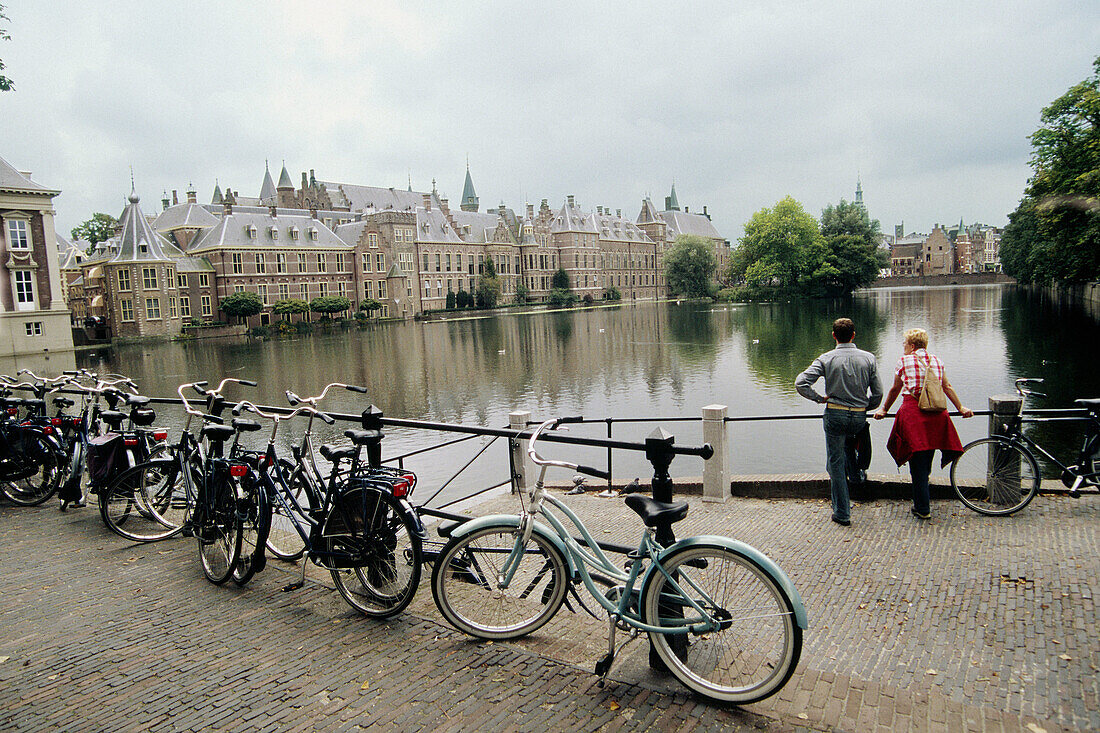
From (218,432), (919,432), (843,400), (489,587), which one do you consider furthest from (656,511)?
(919,432)

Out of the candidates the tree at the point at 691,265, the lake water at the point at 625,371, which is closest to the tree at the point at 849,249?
the tree at the point at 691,265

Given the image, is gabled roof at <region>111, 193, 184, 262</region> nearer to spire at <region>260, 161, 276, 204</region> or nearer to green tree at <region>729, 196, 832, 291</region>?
spire at <region>260, 161, 276, 204</region>

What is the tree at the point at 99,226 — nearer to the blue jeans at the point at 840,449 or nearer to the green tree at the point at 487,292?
the green tree at the point at 487,292

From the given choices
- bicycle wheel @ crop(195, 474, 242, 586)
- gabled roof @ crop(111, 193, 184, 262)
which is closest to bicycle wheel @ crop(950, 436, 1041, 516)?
bicycle wheel @ crop(195, 474, 242, 586)

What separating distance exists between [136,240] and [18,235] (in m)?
14.6

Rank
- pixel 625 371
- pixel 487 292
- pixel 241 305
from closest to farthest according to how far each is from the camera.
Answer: pixel 625 371 < pixel 241 305 < pixel 487 292

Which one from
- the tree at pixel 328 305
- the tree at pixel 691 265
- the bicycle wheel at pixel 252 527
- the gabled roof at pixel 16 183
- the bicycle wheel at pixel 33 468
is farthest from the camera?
the tree at pixel 691 265

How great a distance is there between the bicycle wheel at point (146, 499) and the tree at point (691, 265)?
293ft

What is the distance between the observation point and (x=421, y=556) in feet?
13.1

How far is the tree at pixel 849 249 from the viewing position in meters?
79.3

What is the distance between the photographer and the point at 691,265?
301ft

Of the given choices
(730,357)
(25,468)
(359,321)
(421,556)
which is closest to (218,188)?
(359,321)

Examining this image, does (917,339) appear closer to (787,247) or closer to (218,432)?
(218,432)

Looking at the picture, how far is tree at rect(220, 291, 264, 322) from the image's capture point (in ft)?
187
